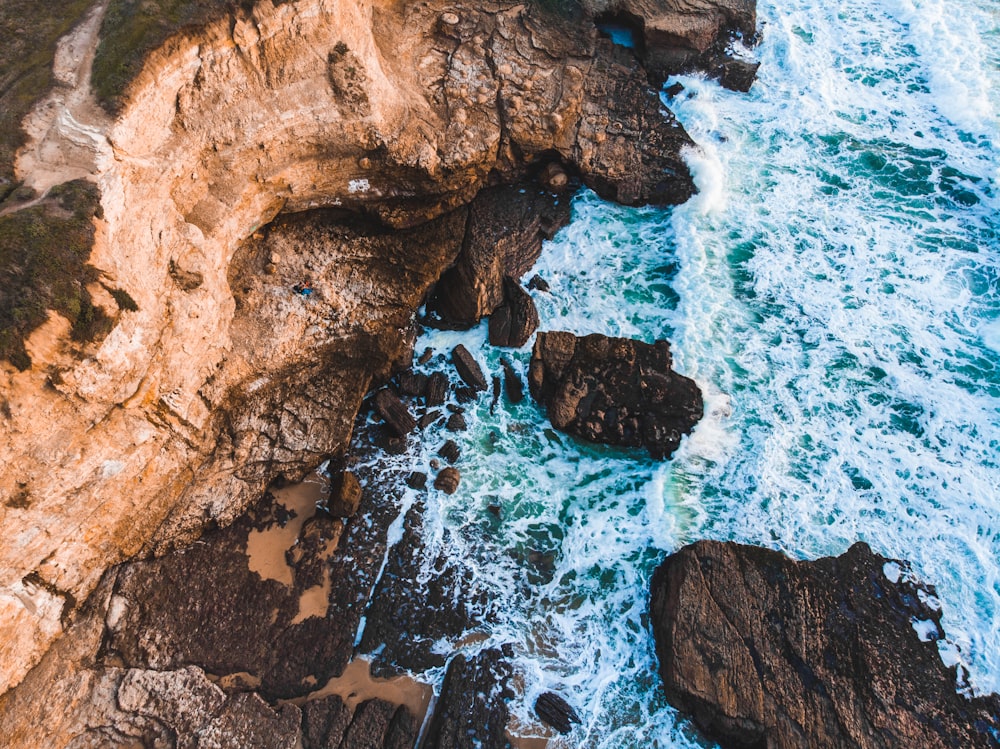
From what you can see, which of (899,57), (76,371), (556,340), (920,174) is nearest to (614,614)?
(556,340)

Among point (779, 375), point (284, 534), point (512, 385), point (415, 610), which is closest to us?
point (415, 610)

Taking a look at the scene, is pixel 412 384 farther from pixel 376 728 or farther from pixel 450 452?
pixel 376 728

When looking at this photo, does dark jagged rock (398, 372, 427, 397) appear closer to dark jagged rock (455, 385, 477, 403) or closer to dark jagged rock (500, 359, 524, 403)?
dark jagged rock (455, 385, 477, 403)

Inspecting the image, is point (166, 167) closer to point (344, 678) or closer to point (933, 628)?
point (344, 678)

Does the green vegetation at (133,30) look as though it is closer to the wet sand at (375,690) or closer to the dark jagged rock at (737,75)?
the wet sand at (375,690)

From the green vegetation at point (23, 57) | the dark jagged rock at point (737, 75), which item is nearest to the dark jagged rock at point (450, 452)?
the green vegetation at point (23, 57)

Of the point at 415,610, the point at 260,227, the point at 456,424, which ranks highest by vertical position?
the point at 260,227

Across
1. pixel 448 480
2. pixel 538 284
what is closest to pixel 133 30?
pixel 538 284
